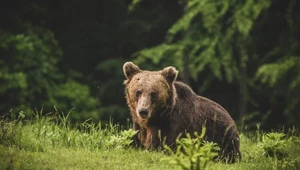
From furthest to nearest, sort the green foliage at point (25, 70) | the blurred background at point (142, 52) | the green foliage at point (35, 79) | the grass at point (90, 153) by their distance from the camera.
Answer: the green foliage at point (35, 79), the green foliage at point (25, 70), the blurred background at point (142, 52), the grass at point (90, 153)

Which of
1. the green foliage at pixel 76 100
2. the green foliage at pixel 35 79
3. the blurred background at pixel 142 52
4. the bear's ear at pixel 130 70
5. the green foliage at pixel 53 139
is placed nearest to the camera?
the green foliage at pixel 53 139

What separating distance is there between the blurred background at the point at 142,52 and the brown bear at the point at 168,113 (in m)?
6.64

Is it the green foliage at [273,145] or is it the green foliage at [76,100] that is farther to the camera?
the green foliage at [76,100]

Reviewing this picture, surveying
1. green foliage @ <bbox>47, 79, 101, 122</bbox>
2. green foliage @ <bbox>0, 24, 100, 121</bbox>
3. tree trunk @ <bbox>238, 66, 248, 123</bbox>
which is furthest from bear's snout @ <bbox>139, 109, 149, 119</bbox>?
tree trunk @ <bbox>238, 66, 248, 123</bbox>

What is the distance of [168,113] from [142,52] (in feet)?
33.5

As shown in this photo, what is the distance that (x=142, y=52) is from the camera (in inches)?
649

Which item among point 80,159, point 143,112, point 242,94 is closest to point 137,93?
point 143,112

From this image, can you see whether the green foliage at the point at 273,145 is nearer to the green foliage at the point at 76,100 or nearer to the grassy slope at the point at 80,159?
the grassy slope at the point at 80,159

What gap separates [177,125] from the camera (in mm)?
6336

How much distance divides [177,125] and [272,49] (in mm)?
10451

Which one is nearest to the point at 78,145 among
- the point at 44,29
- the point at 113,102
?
the point at 44,29

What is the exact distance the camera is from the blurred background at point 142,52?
14.6 meters

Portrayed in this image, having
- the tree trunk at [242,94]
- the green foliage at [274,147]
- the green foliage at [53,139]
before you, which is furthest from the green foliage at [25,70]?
the green foliage at [274,147]

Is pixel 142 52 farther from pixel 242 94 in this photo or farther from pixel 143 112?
pixel 143 112
